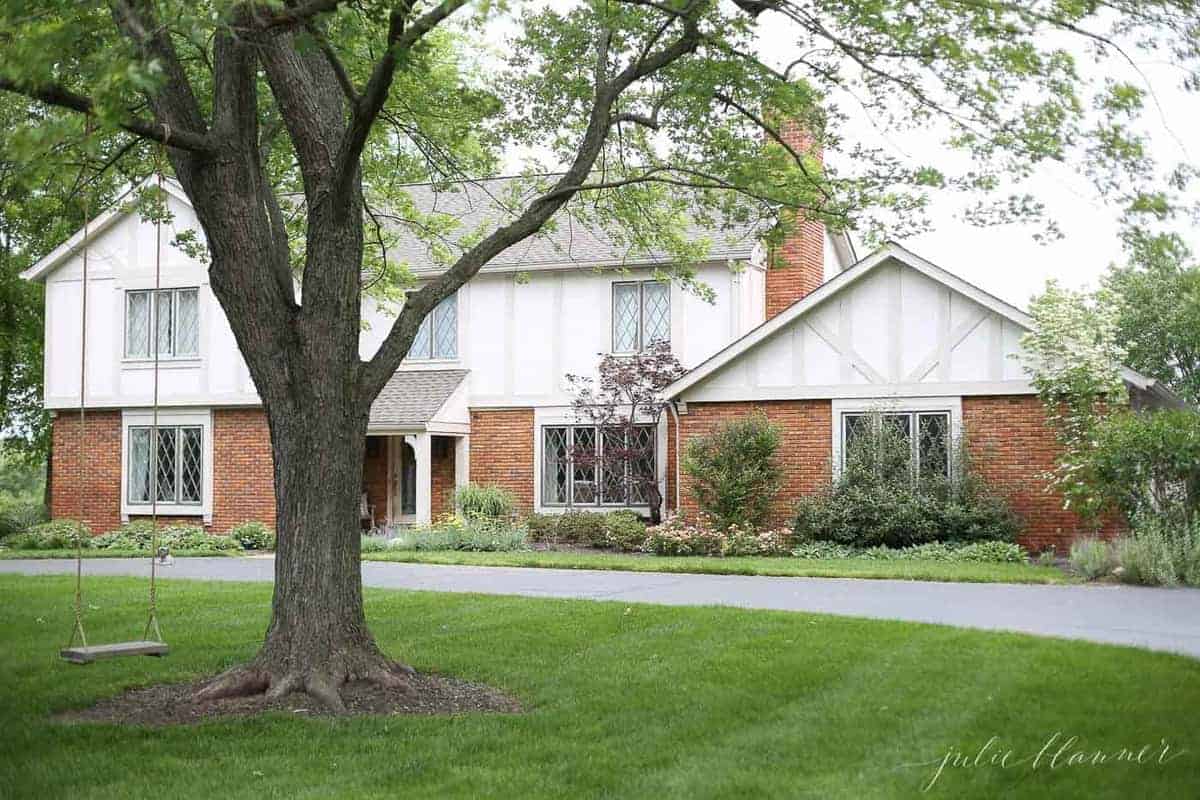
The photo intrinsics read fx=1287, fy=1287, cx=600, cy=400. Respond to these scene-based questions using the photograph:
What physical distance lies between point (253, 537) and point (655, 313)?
8.64 m

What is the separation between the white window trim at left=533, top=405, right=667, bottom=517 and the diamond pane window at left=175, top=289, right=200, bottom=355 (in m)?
7.34

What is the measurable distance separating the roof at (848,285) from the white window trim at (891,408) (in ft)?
5.19

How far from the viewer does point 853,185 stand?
10898mm

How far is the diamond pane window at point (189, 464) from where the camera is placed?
26172 mm

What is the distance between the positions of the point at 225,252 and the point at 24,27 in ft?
8.96

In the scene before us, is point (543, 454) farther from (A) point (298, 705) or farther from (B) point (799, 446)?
(A) point (298, 705)

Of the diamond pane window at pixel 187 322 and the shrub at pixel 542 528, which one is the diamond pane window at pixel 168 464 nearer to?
the diamond pane window at pixel 187 322

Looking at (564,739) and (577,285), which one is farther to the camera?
(577,285)

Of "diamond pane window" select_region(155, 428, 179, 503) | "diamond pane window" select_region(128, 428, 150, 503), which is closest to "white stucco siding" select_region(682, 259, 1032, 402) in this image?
"diamond pane window" select_region(155, 428, 179, 503)

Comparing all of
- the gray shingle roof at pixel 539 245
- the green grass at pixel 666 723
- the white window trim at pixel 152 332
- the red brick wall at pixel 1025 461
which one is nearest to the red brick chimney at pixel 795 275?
the gray shingle roof at pixel 539 245

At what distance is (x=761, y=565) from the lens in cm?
1795

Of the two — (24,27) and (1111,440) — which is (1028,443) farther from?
(24,27)

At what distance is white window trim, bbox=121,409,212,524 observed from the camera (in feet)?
85.1

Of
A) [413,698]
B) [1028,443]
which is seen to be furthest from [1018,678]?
[1028,443]
